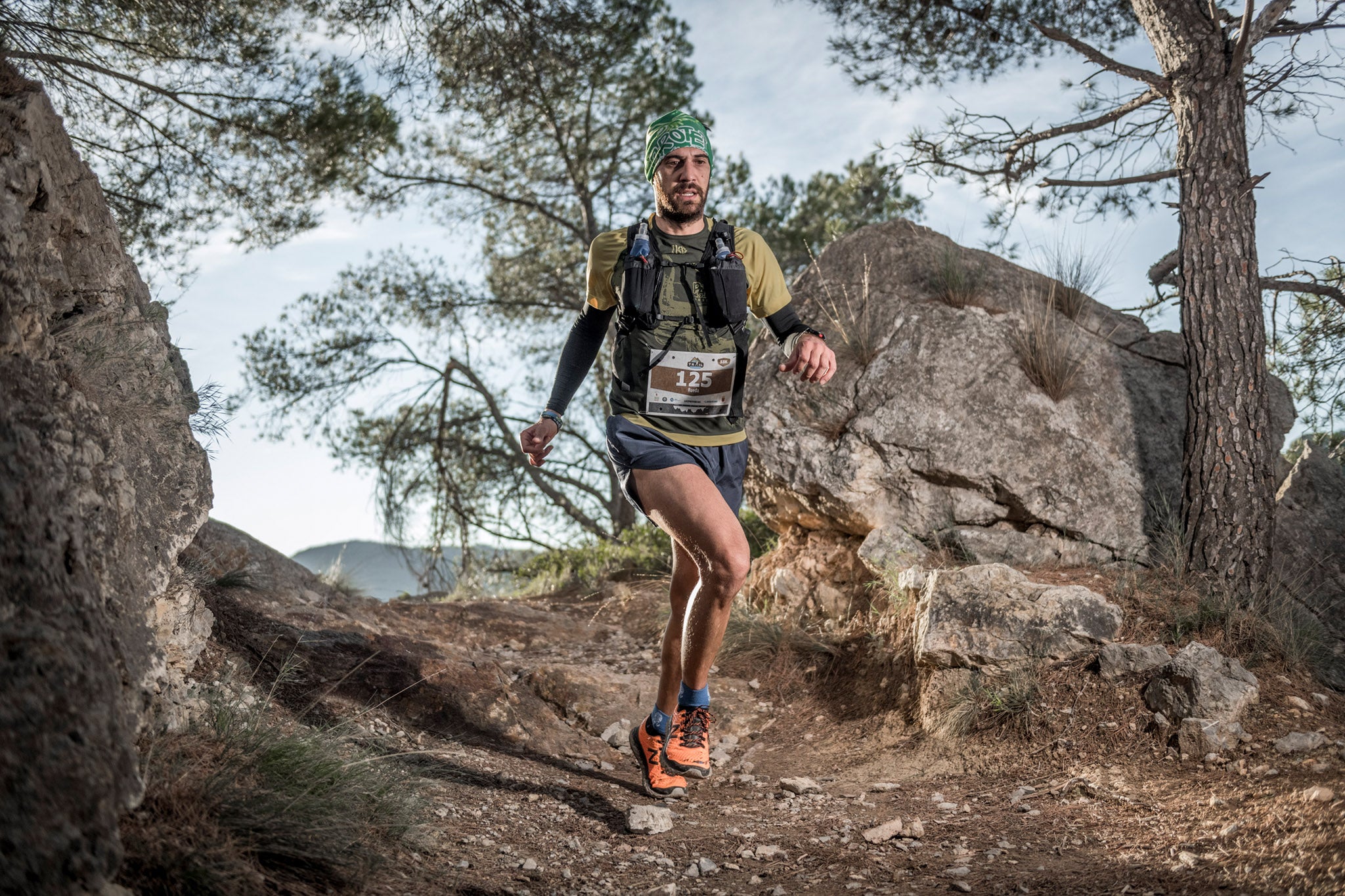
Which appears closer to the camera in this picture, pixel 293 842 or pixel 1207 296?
pixel 293 842

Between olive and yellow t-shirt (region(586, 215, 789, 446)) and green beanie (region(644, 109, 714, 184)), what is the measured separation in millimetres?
275

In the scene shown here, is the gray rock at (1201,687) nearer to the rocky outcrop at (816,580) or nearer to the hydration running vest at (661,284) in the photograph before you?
the rocky outcrop at (816,580)

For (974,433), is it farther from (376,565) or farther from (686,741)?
(376,565)

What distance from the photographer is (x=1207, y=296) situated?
5.25 m

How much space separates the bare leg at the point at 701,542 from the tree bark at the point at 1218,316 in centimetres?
298

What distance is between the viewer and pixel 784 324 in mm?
3803

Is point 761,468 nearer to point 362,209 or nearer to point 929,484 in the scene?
point 929,484

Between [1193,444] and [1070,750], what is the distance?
215 cm

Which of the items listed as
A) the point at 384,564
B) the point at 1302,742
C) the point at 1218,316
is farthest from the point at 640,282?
the point at 384,564

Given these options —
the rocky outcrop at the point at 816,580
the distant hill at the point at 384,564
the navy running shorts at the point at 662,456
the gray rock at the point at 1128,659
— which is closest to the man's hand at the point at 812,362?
the navy running shorts at the point at 662,456

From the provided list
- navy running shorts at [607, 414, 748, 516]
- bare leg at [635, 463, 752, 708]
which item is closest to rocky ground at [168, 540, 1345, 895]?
bare leg at [635, 463, 752, 708]

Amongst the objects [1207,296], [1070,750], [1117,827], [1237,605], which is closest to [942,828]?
[1117,827]

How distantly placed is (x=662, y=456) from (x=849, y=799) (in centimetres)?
167

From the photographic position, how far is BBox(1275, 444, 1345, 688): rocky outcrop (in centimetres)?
513
